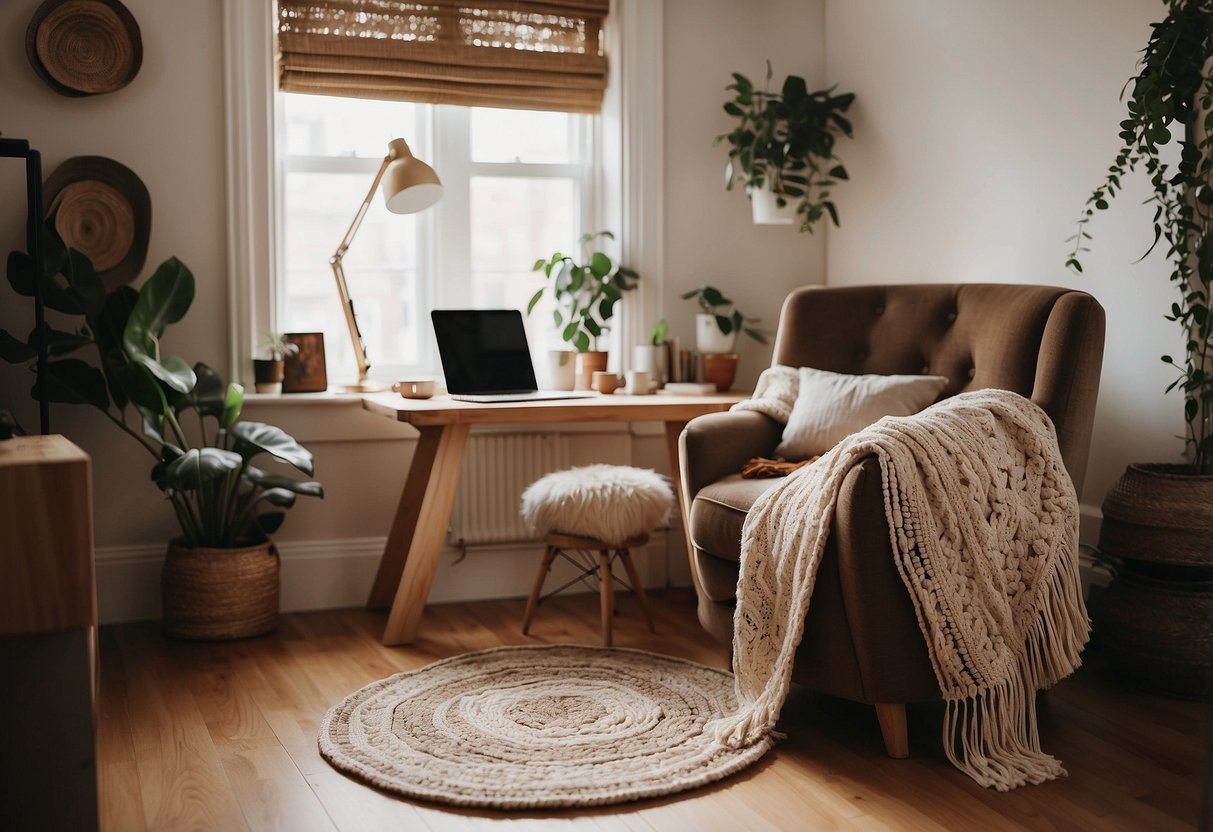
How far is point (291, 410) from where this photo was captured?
132 inches

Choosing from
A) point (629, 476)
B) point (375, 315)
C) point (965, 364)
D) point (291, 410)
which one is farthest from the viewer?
point (375, 315)

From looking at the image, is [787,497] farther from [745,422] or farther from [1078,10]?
[1078,10]

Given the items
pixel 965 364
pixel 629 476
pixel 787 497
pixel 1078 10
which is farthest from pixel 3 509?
pixel 1078 10

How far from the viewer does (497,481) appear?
3.58m

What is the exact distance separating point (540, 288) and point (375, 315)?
1.75 ft

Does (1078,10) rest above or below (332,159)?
above

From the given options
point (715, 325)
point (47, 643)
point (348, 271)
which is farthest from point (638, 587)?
point (47, 643)

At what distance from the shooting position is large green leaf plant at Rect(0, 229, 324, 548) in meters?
2.88

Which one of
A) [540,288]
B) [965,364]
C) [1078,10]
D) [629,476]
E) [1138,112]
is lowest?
[629,476]

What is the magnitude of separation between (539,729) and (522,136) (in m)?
2.08

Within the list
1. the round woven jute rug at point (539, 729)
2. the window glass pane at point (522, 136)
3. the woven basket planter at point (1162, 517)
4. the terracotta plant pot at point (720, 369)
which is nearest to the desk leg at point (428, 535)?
the round woven jute rug at point (539, 729)

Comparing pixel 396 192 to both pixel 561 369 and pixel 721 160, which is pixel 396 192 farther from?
pixel 721 160

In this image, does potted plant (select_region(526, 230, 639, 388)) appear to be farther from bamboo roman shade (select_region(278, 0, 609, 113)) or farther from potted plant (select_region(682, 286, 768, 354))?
bamboo roman shade (select_region(278, 0, 609, 113))

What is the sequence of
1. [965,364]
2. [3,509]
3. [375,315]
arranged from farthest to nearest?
[375,315]
[965,364]
[3,509]
